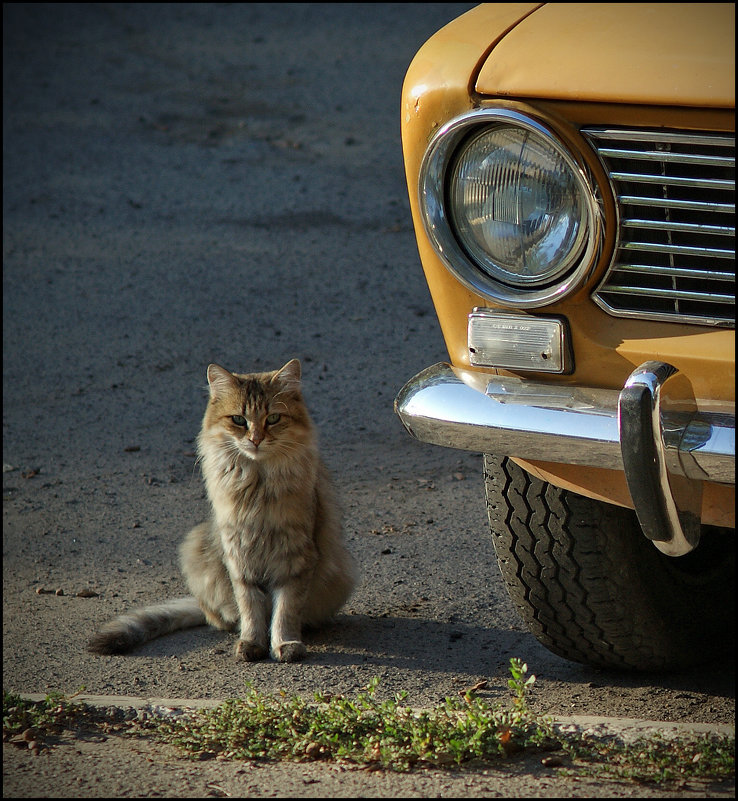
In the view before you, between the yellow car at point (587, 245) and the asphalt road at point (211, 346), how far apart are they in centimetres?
86

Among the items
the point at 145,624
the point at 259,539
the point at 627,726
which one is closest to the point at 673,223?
the point at 627,726

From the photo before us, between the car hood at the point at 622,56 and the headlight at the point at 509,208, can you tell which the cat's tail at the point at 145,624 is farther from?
the car hood at the point at 622,56

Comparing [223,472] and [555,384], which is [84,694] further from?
[555,384]

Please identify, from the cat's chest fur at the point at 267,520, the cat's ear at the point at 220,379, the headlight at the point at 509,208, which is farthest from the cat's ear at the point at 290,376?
the headlight at the point at 509,208

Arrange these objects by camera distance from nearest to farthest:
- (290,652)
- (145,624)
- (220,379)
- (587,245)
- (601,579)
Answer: (587,245) → (601,579) → (290,652) → (145,624) → (220,379)

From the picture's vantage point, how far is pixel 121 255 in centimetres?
772

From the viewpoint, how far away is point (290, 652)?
353 centimetres

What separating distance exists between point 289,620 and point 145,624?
1.61 ft

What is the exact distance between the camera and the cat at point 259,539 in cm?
367

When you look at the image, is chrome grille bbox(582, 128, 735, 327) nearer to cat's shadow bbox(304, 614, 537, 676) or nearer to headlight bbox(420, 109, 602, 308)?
headlight bbox(420, 109, 602, 308)

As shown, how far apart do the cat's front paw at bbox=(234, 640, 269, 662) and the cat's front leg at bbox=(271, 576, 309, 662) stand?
0.14ft

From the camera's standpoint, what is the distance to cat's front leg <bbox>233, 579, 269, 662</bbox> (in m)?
3.57

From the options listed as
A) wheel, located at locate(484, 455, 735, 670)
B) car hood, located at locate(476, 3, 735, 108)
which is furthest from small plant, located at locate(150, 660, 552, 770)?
Result: car hood, located at locate(476, 3, 735, 108)

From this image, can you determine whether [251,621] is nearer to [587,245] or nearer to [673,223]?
[587,245]
